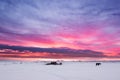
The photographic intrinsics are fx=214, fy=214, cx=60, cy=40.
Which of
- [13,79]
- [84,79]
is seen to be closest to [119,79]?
[84,79]

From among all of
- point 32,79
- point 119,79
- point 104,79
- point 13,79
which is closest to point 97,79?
point 104,79

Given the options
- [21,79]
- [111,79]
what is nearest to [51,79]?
[21,79]

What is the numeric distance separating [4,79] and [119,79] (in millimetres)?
11404

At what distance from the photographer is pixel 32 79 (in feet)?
70.6

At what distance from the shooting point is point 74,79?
21688 mm

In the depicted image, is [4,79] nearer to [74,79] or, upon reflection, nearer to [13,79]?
[13,79]

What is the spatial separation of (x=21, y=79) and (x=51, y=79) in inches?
119

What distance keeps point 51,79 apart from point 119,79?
6.80m

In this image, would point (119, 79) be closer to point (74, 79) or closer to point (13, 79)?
point (74, 79)

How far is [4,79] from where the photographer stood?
21.0 meters

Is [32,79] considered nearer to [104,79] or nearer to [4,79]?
[4,79]

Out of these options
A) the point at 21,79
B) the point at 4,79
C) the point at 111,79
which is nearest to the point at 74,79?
the point at 111,79

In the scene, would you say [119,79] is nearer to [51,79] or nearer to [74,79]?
[74,79]

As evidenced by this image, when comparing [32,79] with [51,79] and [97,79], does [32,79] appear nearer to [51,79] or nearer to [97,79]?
[51,79]
